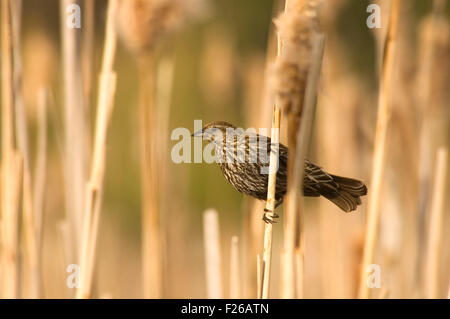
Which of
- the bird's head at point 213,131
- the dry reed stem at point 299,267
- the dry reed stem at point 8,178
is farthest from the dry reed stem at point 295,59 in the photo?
the dry reed stem at point 8,178

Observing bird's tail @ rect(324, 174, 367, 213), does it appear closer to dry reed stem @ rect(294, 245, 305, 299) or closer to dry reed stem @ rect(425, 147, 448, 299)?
dry reed stem @ rect(294, 245, 305, 299)

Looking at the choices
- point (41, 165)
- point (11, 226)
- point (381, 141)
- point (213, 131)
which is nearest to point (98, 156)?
point (213, 131)

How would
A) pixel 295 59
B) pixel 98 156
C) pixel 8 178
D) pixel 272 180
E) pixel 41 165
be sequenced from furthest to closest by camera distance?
pixel 41 165 → pixel 8 178 → pixel 98 156 → pixel 272 180 → pixel 295 59

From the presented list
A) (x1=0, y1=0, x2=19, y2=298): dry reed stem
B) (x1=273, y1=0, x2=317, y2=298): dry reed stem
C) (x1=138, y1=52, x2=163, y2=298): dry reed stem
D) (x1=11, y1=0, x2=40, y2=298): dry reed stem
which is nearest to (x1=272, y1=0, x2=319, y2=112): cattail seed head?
(x1=273, y1=0, x2=317, y2=298): dry reed stem

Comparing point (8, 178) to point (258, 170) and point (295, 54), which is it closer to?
point (258, 170)

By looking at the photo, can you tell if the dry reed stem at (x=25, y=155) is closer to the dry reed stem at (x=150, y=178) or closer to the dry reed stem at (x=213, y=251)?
the dry reed stem at (x=150, y=178)

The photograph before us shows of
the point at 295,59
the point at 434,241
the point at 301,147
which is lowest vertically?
the point at 434,241

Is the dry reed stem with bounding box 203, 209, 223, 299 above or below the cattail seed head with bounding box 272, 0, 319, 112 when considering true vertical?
below
